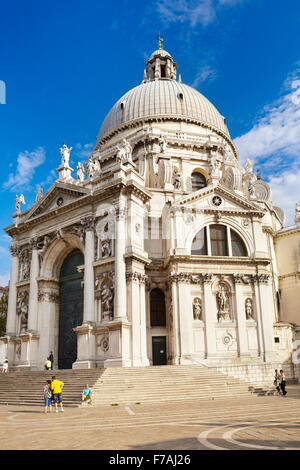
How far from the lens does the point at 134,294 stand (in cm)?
2700

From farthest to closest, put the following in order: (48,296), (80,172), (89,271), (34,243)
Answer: (80,172)
(34,243)
(48,296)
(89,271)

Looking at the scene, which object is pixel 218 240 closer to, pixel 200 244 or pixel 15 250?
pixel 200 244

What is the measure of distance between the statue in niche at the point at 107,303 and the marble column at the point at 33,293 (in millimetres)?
6597

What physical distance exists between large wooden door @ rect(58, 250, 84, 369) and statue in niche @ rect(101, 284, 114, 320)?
3588 millimetres

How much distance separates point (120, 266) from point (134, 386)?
7.75m

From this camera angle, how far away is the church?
2722 cm

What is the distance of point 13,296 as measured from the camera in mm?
33469

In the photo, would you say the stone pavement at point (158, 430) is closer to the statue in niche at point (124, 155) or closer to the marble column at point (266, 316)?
the marble column at point (266, 316)

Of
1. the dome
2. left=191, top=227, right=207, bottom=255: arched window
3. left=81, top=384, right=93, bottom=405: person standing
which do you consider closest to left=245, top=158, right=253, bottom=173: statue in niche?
the dome

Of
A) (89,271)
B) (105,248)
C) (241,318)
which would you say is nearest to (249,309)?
(241,318)

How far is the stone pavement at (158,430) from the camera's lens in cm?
893

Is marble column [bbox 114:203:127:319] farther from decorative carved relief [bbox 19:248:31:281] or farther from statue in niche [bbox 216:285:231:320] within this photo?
decorative carved relief [bbox 19:248:31:281]

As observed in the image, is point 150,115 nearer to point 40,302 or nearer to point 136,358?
point 40,302
